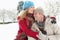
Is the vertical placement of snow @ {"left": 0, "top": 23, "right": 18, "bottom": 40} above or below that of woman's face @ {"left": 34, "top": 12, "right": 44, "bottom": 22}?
below

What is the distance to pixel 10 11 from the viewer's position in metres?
1.11

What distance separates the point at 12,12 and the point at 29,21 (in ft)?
0.44

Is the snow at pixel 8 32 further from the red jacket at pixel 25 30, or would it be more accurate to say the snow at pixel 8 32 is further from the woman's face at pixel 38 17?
the woman's face at pixel 38 17

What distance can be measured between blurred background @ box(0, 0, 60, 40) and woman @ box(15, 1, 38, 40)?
29mm

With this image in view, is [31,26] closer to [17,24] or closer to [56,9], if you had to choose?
[17,24]

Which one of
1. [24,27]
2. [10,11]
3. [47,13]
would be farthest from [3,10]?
[47,13]

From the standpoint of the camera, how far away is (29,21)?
1.11m

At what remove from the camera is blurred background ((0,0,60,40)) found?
110cm

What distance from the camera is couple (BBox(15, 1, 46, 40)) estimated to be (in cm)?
110

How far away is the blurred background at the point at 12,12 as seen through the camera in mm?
1097

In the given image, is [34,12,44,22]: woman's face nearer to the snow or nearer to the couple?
the couple

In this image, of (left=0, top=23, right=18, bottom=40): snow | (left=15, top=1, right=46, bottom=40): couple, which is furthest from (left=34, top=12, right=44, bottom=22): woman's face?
(left=0, top=23, right=18, bottom=40): snow

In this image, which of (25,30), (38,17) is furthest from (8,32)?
(38,17)

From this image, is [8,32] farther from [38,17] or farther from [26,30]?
[38,17]
